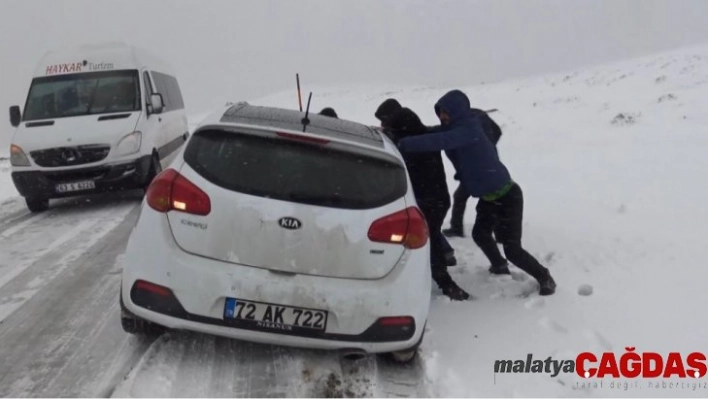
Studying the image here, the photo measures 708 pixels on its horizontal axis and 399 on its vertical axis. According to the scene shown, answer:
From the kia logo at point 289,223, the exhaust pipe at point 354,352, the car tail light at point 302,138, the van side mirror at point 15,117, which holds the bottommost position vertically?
the exhaust pipe at point 354,352

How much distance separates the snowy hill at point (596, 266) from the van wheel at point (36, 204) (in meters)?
6.15

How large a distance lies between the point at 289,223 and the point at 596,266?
3433mm

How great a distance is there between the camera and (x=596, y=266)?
18.9 ft

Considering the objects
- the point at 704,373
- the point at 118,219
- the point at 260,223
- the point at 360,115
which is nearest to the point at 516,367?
the point at 704,373

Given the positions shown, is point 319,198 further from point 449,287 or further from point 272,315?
point 449,287

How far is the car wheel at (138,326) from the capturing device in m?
3.97

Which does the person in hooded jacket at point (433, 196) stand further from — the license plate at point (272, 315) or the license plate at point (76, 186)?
the license plate at point (76, 186)

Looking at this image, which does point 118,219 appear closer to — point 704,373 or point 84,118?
point 84,118

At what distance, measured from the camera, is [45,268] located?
6098 millimetres

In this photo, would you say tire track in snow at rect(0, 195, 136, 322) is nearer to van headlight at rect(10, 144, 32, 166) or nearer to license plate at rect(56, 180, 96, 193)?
license plate at rect(56, 180, 96, 193)

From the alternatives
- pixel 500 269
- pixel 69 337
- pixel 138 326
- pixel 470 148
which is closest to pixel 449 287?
pixel 500 269

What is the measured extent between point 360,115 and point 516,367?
1093 inches

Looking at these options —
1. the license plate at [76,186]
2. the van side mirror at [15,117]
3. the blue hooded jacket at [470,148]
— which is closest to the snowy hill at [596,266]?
the blue hooded jacket at [470,148]

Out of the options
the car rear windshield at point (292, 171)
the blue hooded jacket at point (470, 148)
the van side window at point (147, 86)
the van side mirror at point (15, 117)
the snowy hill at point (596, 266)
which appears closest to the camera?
the car rear windshield at point (292, 171)
